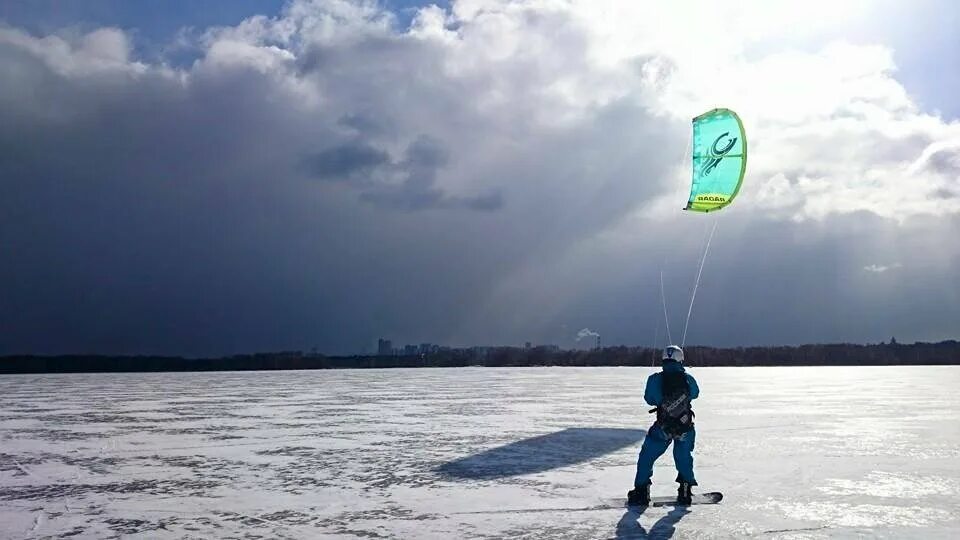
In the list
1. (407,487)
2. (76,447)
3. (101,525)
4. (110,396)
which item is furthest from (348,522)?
(110,396)

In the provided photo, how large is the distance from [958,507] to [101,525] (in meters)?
7.66

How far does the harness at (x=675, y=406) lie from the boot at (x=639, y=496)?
0.61 meters

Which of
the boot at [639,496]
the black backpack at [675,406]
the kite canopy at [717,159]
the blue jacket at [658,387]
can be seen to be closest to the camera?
the boot at [639,496]

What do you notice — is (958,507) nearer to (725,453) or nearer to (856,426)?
(725,453)

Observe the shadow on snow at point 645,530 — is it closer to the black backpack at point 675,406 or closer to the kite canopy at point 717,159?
the black backpack at point 675,406

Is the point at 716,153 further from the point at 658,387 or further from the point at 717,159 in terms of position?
the point at 658,387

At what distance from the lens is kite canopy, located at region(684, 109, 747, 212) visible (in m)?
15.6

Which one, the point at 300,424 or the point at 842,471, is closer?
the point at 842,471

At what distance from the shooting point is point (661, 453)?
7.39 meters

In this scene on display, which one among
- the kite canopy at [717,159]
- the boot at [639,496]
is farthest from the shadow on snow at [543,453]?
the kite canopy at [717,159]

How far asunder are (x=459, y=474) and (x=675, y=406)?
2.67m

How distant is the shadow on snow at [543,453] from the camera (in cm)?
877

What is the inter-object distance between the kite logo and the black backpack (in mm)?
9530

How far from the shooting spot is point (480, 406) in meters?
18.0
